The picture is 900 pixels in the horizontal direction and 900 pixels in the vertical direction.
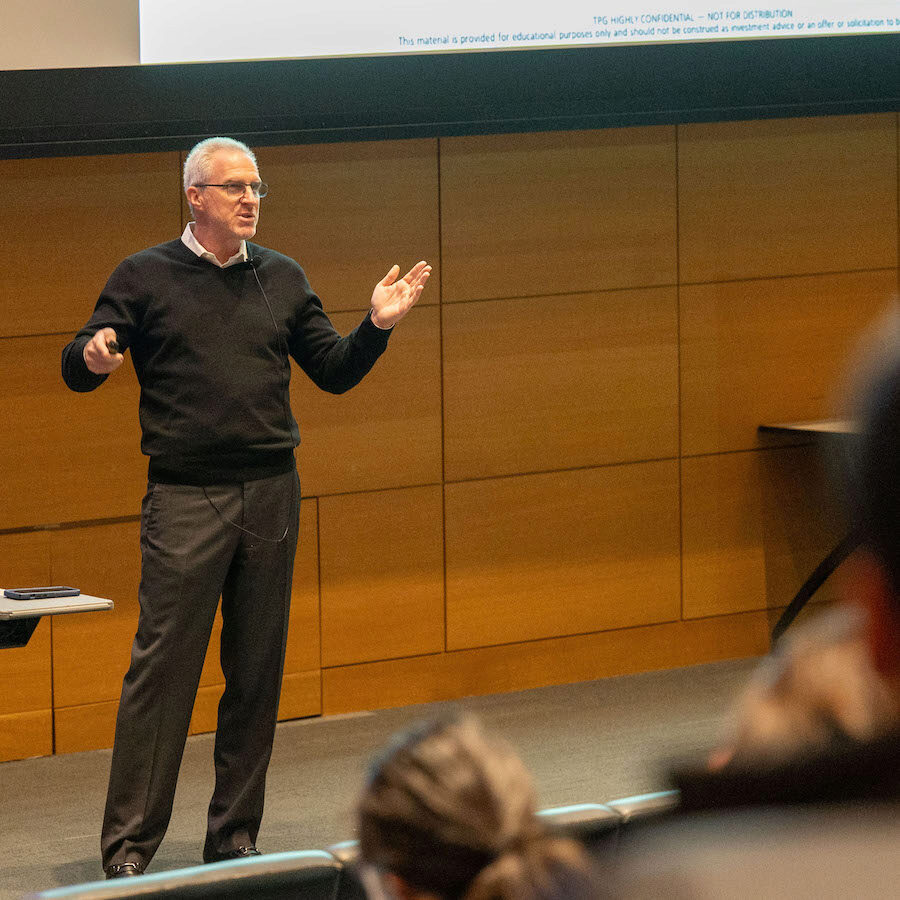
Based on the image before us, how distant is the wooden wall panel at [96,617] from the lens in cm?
464

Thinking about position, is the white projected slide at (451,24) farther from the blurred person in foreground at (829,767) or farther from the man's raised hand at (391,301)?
the blurred person in foreground at (829,767)

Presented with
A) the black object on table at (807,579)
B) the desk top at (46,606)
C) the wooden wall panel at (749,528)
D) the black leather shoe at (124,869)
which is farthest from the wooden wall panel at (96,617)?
the black object on table at (807,579)

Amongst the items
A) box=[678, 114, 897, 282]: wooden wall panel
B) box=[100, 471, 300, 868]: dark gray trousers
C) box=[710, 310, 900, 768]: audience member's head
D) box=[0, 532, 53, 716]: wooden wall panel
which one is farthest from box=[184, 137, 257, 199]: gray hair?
box=[710, 310, 900, 768]: audience member's head

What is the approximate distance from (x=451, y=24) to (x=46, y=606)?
196cm

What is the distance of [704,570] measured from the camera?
18.3 ft

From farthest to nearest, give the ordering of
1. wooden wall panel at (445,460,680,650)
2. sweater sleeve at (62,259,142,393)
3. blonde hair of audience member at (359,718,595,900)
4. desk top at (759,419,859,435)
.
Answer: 1. desk top at (759,419,859,435)
2. wooden wall panel at (445,460,680,650)
3. sweater sleeve at (62,259,142,393)
4. blonde hair of audience member at (359,718,595,900)

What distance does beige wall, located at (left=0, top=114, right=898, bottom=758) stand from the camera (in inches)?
182

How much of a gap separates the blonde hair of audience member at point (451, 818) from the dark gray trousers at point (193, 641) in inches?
110

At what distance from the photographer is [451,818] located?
0.70 meters

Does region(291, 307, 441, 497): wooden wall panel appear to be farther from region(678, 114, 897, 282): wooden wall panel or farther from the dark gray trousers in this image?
the dark gray trousers

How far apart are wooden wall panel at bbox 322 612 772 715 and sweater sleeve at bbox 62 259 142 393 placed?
1.87 metres

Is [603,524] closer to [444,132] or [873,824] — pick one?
[444,132]

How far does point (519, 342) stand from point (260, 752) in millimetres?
2076

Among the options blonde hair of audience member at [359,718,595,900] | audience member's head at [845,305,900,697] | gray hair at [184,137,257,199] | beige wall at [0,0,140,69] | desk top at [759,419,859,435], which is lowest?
desk top at [759,419,859,435]
